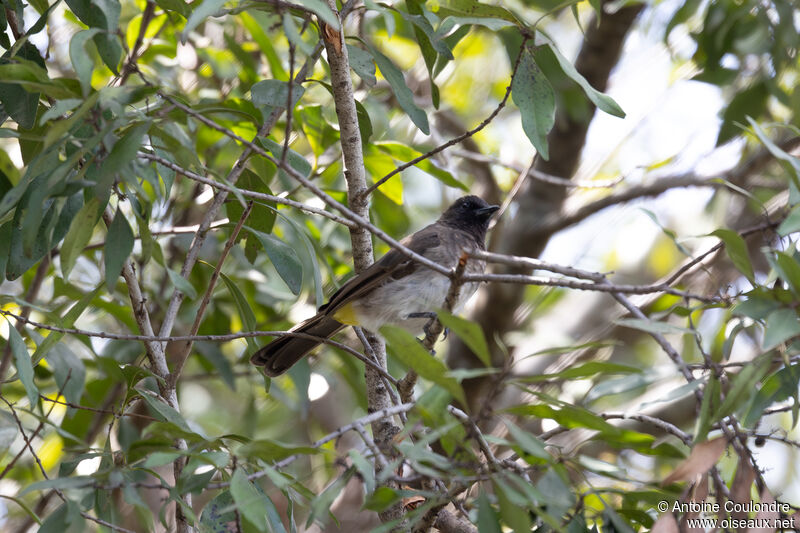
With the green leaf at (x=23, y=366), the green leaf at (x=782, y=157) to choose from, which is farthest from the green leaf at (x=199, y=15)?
the green leaf at (x=782, y=157)

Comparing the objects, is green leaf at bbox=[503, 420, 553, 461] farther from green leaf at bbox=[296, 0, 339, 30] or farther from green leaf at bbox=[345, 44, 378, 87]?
green leaf at bbox=[345, 44, 378, 87]

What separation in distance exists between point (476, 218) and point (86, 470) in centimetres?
249

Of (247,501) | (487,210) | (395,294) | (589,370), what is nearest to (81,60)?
(247,501)

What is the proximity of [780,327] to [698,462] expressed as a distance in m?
0.37

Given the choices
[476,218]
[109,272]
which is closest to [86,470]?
[109,272]

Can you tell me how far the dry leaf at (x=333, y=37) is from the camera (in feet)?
9.03

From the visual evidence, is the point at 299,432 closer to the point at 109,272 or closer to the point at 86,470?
the point at 86,470

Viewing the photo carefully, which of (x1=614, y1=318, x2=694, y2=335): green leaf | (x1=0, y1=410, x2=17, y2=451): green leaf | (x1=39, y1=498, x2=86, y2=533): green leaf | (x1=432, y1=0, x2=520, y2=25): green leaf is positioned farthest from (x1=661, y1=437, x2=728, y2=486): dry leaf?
(x1=0, y1=410, x2=17, y2=451): green leaf

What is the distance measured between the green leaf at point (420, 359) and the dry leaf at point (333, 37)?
4.23 ft

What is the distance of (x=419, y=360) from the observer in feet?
6.12

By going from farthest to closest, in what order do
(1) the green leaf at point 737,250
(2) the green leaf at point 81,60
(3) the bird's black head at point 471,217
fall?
(3) the bird's black head at point 471,217 < (1) the green leaf at point 737,250 < (2) the green leaf at point 81,60

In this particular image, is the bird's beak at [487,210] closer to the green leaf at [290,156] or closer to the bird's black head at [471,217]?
the bird's black head at [471,217]

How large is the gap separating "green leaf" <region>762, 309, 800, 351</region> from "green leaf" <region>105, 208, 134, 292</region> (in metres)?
1.60

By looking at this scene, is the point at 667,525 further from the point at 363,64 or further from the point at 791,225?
the point at 363,64
